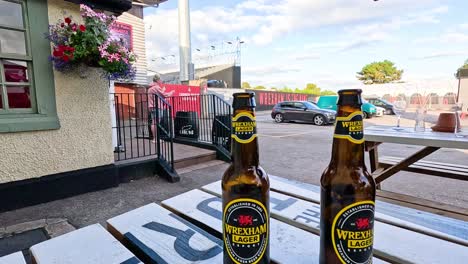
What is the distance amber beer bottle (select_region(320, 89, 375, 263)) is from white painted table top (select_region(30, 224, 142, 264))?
1.81 ft

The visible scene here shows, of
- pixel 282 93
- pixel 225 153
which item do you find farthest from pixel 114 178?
pixel 282 93

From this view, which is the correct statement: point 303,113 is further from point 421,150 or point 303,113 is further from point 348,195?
point 348,195

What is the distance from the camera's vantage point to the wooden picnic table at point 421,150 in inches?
85.2

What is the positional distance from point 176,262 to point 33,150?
2911 millimetres

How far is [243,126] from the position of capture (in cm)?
65

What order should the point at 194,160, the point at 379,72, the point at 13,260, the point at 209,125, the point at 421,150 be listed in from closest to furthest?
the point at 13,260
the point at 421,150
the point at 194,160
the point at 209,125
the point at 379,72

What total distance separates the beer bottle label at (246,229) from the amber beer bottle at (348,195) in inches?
6.0

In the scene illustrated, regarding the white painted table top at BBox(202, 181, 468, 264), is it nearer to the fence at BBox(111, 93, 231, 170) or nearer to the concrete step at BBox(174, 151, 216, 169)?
the fence at BBox(111, 93, 231, 170)

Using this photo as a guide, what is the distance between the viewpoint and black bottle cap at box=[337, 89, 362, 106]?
23.1 inches

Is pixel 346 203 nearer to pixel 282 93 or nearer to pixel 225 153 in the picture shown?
pixel 225 153

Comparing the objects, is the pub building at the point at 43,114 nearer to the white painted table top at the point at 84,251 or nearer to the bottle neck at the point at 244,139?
the white painted table top at the point at 84,251

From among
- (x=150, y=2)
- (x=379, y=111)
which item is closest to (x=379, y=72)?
(x=379, y=111)

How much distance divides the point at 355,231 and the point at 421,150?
2481 mm

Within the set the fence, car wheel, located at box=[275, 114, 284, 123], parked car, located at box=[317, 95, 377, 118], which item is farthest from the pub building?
parked car, located at box=[317, 95, 377, 118]
